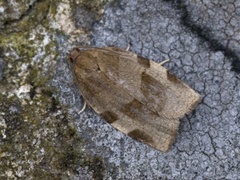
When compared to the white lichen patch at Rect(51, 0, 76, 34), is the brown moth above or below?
below

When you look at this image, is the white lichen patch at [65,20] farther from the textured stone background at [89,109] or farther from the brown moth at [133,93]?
the brown moth at [133,93]

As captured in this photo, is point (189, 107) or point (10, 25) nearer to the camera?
point (189, 107)

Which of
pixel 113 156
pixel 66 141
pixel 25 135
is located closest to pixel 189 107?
pixel 113 156

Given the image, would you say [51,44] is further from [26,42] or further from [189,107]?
[189,107]

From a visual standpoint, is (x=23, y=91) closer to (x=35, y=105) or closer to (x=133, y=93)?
(x=35, y=105)

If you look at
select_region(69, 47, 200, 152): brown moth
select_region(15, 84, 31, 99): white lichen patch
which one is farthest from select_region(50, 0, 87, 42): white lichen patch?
select_region(15, 84, 31, 99): white lichen patch

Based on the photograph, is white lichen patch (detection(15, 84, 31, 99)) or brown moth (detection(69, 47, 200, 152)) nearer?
brown moth (detection(69, 47, 200, 152))

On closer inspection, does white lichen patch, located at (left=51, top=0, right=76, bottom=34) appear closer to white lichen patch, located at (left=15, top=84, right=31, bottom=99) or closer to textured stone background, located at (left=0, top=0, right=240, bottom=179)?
textured stone background, located at (left=0, top=0, right=240, bottom=179)

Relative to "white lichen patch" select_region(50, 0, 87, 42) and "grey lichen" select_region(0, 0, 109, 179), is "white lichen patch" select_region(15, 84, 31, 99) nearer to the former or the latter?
"grey lichen" select_region(0, 0, 109, 179)
